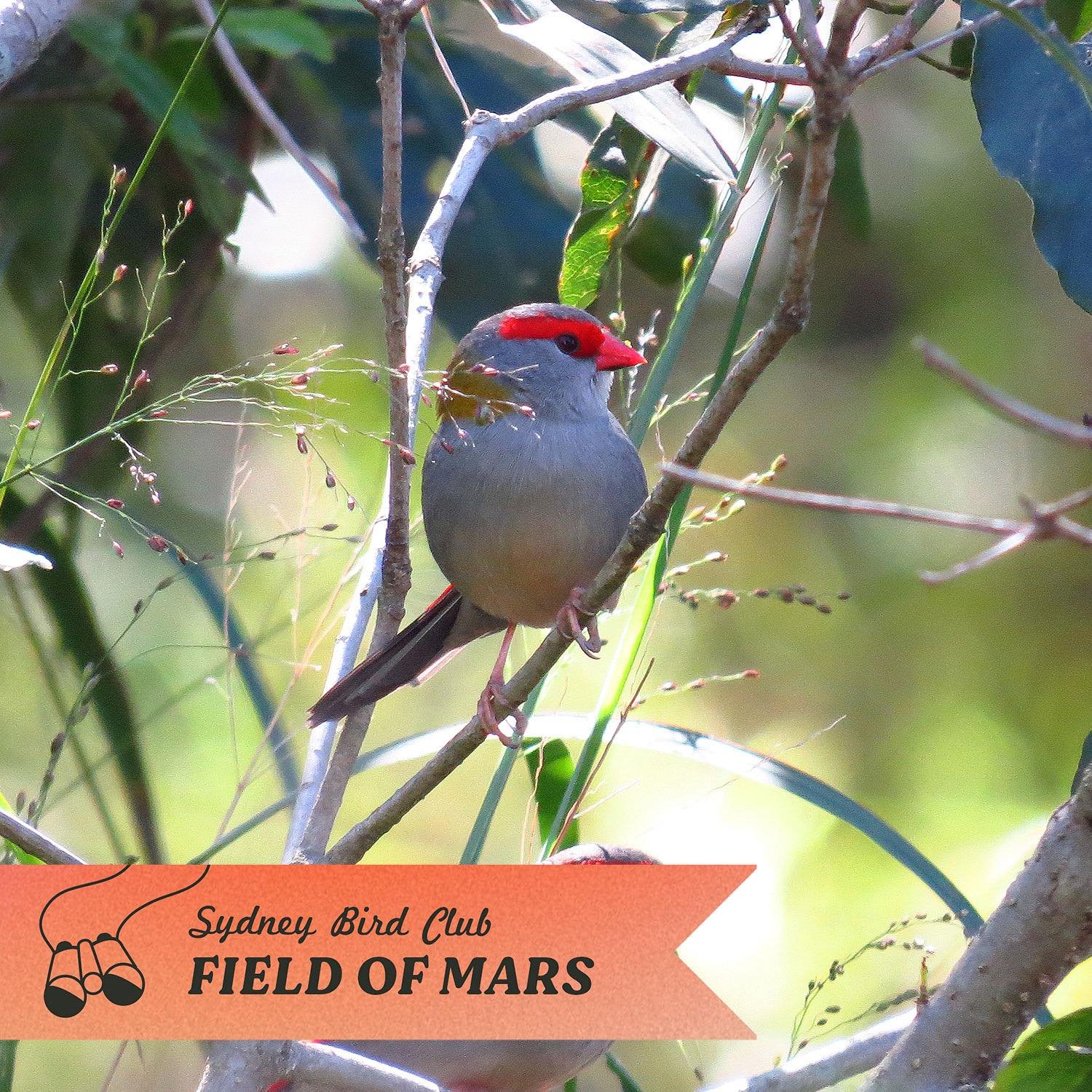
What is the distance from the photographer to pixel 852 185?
2.62 m

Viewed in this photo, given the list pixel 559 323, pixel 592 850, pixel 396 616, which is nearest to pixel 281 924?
pixel 396 616

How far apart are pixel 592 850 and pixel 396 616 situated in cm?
63

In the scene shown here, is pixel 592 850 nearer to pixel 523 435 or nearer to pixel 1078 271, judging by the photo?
pixel 523 435

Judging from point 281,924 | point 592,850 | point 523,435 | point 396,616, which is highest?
point 523,435

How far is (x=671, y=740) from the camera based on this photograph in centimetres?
216

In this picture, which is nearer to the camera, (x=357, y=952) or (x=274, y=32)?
(x=357, y=952)

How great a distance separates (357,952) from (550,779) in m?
0.72

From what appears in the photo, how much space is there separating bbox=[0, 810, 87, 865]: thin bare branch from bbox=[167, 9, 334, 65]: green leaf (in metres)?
1.69

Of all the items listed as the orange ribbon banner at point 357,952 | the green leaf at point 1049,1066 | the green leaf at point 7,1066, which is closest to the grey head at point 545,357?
the orange ribbon banner at point 357,952

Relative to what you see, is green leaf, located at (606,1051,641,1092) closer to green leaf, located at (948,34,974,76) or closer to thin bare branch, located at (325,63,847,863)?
thin bare branch, located at (325,63,847,863)

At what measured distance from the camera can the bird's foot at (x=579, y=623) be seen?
1.75 metres

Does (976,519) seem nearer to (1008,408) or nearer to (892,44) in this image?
(1008,408)

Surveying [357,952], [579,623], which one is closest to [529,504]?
[579,623]

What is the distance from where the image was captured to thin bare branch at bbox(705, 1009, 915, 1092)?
5.67 ft
